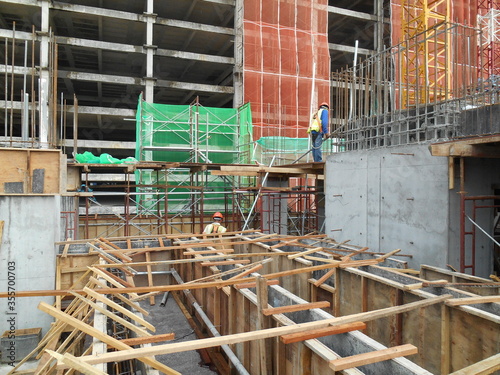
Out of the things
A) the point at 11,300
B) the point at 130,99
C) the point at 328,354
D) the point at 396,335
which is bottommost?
the point at 11,300

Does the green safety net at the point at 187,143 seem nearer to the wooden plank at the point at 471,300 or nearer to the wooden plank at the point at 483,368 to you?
the wooden plank at the point at 471,300

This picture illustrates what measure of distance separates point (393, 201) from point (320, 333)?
703cm

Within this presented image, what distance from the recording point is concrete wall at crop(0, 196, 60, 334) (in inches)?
379

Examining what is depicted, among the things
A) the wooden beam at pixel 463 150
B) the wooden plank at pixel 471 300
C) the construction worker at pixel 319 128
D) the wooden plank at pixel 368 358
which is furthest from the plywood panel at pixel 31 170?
the wooden plank at pixel 471 300

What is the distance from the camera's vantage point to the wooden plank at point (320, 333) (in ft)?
12.5

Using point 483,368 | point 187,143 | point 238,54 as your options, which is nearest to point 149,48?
point 238,54

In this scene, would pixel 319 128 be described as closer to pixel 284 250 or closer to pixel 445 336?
pixel 284 250

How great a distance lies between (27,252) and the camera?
32.2ft

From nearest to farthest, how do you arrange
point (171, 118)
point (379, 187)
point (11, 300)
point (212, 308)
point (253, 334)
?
point (253, 334) → point (212, 308) → point (11, 300) → point (379, 187) → point (171, 118)

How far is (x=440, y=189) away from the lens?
8.80 m

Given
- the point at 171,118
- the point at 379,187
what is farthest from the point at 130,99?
the point at 379,187

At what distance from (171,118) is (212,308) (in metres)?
15.1

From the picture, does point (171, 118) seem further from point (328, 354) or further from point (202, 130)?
point (328, 354)

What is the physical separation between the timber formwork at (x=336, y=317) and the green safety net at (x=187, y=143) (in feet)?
37.1
